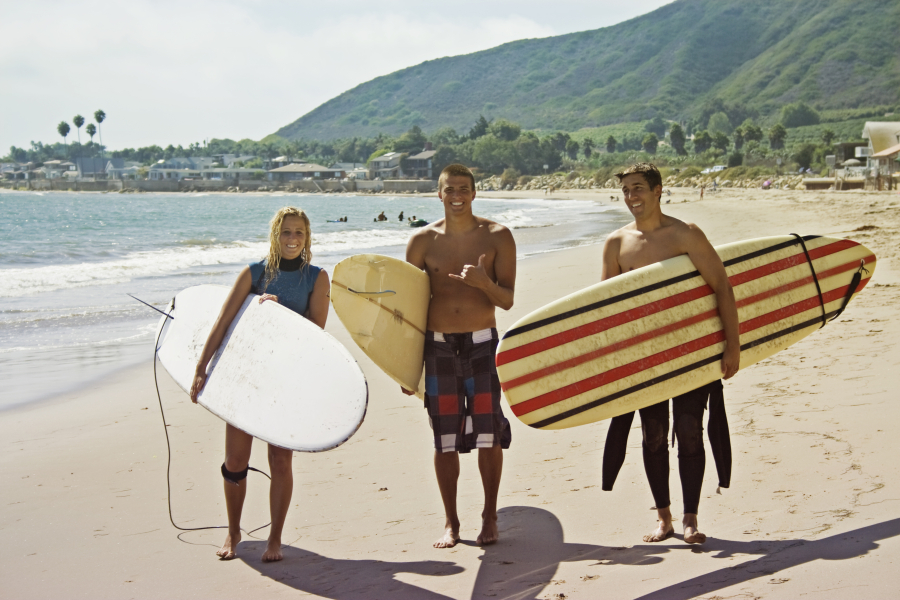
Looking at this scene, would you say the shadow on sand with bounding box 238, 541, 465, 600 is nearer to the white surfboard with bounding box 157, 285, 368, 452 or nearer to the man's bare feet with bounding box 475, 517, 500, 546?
the man's bare feet with bounding box 475, 517, 500, 546

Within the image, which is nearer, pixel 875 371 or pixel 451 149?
pixel 875 371

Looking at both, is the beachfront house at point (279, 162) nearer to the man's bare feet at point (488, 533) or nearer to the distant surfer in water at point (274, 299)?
the distant surfer in water at point (274, 299)

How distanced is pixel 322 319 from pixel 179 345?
2.96 feet

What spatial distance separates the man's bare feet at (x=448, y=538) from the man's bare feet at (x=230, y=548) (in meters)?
0.80

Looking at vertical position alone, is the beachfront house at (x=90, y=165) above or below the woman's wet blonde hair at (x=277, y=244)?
above

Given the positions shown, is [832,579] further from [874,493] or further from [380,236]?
[380,236]

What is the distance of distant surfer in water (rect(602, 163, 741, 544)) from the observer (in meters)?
3.02

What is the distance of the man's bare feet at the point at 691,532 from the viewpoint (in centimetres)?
292

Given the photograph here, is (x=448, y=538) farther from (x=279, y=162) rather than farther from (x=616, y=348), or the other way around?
(x=279, y=162)

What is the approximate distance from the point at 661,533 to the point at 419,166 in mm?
125287

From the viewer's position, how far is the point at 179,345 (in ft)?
12.6

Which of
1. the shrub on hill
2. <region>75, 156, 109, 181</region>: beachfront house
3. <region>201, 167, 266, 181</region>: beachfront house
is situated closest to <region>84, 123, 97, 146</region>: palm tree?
<region>75, 156, 109, 181</region>: beachfront house

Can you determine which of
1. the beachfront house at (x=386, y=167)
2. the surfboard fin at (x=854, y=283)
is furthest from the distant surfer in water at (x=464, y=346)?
the beachfront house at (x=386, y=167)

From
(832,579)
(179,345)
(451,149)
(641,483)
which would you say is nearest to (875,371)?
(641,483)
